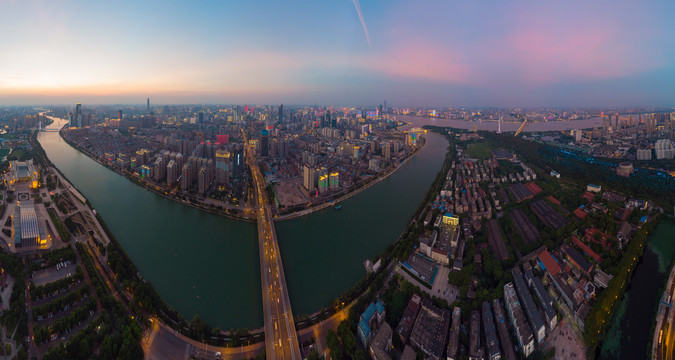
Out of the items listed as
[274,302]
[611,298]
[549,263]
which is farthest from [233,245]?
[611,298]

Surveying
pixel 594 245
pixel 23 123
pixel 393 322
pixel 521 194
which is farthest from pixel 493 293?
pixel 23 123

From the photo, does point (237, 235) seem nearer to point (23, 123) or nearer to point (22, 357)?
point (22, 357)

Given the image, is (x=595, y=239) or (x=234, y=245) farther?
(x=234, y=245)

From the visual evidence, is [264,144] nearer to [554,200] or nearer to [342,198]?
[342,198]

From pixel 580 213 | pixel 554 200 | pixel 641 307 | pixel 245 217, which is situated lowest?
pixel 641 307

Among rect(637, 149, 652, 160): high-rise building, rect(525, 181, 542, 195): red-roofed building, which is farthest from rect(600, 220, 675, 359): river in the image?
rect(637, 149, 652, 160): high-rise building

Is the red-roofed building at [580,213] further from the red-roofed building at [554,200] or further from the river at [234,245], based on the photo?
the river at [234,245]

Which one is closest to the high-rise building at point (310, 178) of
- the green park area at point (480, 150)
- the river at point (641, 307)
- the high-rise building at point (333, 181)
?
the high-rise building at point (333, 181)

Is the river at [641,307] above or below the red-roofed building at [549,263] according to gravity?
below
